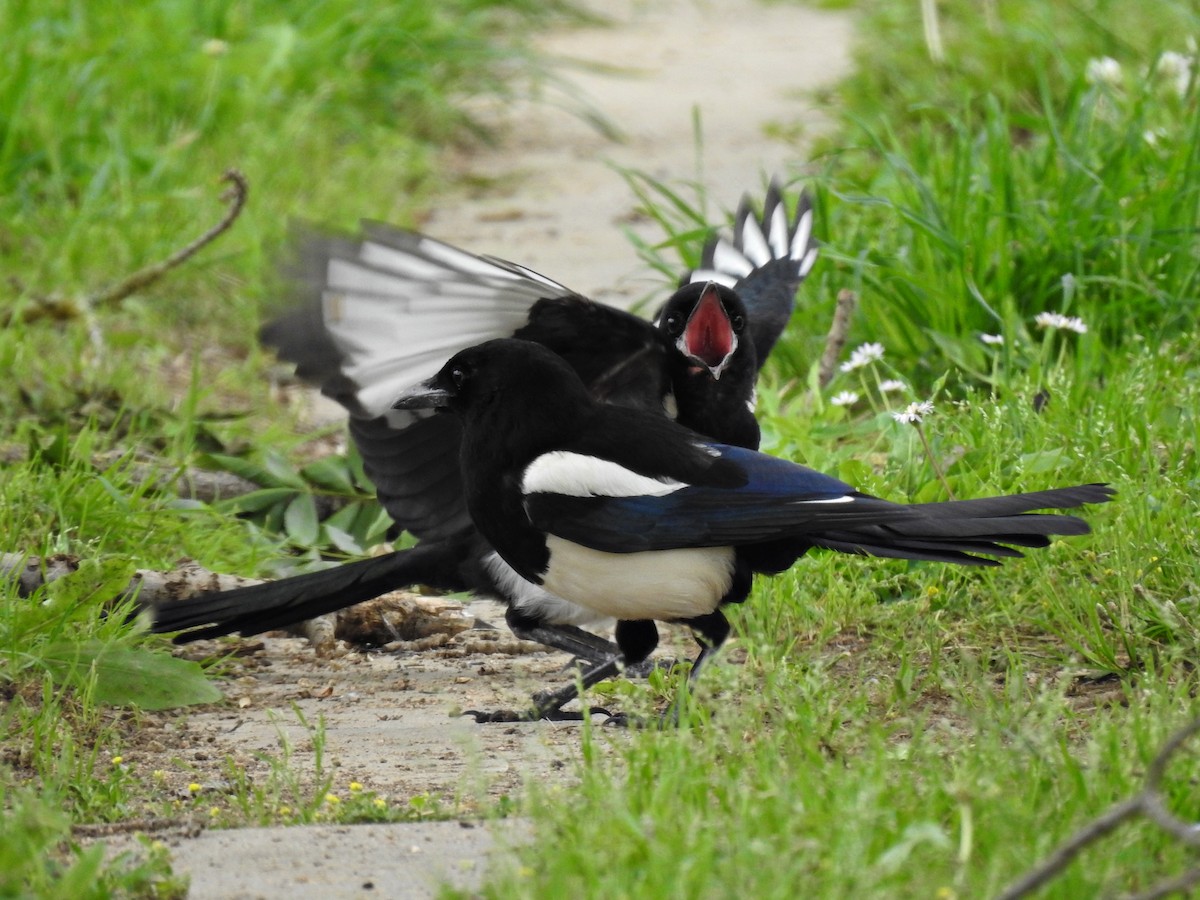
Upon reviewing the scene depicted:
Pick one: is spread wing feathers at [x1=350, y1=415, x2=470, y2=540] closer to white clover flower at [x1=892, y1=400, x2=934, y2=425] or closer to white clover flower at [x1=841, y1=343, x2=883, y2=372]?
white clover flower at [x1=892, y1=400, x2=934, y2=425]

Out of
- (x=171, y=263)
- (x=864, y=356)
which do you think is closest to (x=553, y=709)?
(x=864, y=356)

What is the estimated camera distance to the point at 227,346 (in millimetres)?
5539

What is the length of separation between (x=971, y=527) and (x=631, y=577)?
0.59m

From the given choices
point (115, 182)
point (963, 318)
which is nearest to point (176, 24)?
point (115, 182)

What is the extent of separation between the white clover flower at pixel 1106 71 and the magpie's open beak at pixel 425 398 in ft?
10.6

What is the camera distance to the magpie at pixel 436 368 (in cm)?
315

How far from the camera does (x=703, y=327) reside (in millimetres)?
3295

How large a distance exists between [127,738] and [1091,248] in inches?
112

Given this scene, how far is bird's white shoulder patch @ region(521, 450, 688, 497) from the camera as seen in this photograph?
287 centimetres

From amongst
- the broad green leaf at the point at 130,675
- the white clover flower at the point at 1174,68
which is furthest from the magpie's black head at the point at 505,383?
the white clover flower at the point at 1174,68

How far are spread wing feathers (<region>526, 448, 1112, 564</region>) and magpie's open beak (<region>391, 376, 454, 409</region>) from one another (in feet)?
0.92

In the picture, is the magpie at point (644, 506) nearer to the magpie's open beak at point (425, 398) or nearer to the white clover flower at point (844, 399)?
the magpie's open beak at point (425, 398)

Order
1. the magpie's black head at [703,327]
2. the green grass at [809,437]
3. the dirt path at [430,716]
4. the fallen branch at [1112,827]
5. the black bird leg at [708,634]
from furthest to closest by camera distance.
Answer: the magpie's black head at [703,327] < the black bird leg at [708,634] < the dirt path at [430,716] < the green grass at [809,437] < the fallen branch at [1112,827]

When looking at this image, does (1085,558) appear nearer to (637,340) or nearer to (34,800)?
(637,340)
